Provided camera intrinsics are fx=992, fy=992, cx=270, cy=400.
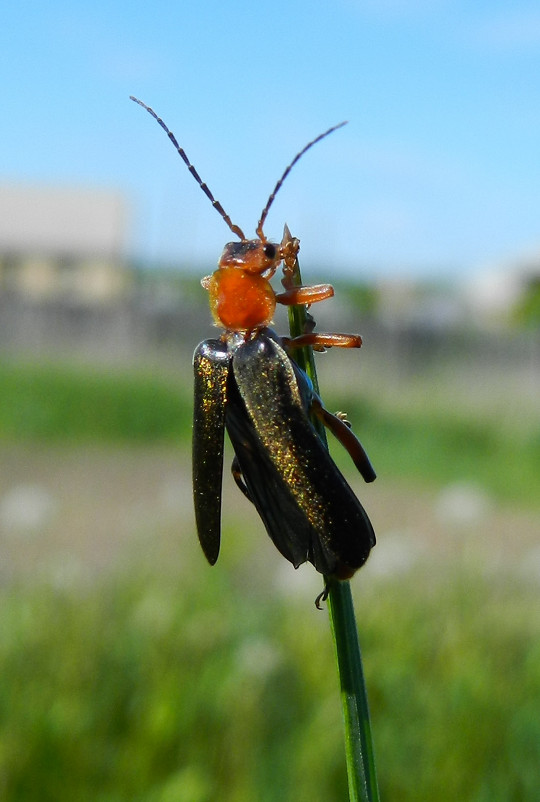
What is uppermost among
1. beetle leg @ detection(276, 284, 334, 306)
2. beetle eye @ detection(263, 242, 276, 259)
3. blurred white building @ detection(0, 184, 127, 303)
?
beetle eye @ detection(263, 242, 276, 259)

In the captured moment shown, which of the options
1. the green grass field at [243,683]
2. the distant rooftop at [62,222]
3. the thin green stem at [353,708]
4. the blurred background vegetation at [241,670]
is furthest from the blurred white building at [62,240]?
the thin green stem at [353,708]

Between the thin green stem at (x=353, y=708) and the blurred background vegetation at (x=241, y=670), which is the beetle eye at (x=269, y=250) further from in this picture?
the blurred background vegetation at (x=241, y=670)

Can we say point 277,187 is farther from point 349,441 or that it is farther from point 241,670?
point 241,670

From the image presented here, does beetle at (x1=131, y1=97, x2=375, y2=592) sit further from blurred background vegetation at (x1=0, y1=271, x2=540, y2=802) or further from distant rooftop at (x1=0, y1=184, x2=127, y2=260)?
distant rooftop at (x1=0, y1=184, x2=127, y2=260)

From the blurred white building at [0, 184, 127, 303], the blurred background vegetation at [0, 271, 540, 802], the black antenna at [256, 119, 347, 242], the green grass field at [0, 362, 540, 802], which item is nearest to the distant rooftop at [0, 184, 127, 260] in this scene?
the blurred white building at [0, 184, 127, 303]

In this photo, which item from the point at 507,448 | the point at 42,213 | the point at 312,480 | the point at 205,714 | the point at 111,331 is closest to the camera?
the point at 312,480

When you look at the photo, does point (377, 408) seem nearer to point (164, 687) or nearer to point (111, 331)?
point (111, 331)

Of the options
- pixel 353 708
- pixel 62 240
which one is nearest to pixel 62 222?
pixel 62 240

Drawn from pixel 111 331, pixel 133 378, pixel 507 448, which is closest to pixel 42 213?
pixel 111 331
